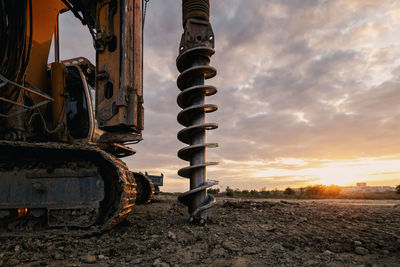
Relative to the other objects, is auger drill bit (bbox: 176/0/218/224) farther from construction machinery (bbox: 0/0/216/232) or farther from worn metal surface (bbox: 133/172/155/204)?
worn metal surface (bbox: 133/172/155/204)

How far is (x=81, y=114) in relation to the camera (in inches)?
196

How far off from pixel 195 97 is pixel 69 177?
222 cm

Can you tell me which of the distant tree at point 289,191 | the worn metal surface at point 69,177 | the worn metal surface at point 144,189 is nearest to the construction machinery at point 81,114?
the worn metal surface at point 69,177

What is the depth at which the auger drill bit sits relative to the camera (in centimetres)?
409

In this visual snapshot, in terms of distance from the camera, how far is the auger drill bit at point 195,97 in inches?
161

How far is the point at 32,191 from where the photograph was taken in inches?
149

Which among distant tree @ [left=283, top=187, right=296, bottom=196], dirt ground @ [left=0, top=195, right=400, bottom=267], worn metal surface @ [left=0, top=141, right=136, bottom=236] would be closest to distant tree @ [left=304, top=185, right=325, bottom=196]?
distant tree @ [left=283, top=187, right=296, bottom=196]

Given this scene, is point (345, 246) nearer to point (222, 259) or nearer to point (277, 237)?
point (277, 237)

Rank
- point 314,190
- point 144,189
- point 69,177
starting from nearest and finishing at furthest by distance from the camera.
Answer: point 69,177
point 144,189
point 314,190

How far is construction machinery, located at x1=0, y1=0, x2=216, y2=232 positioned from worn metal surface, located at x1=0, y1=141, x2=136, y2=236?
0.01 m

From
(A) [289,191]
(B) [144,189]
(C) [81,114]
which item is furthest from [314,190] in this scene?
(C) [81,114]

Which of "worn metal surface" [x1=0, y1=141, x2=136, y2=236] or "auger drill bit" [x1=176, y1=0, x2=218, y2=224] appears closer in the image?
"worn metal surface" [x1=0, y1=141, x2=136, y2=236]

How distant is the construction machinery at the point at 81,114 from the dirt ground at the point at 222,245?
413 millimetres

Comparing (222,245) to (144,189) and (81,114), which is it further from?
(144,189)
